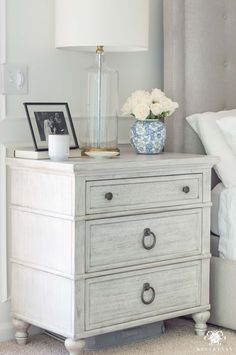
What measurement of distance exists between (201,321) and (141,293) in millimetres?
347

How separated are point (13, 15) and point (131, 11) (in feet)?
1.41

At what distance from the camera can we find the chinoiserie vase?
9.60ft

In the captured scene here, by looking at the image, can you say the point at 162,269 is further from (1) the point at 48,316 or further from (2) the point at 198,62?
(2) the point at 198,62

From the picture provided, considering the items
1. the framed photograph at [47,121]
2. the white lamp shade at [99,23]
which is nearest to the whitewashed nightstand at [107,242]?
the framed photograph at [47,121]

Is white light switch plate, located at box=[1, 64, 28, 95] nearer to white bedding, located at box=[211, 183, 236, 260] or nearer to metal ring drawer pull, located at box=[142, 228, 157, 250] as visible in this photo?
metal ring drawer pull, located at box=[142, 228, 157, 250]

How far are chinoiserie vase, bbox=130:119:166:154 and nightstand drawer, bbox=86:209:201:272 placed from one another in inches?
11.5

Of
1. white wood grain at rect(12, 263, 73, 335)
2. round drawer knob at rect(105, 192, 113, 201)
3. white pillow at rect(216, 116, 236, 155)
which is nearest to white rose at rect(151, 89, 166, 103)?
white pillow at rect(216, 116, 236, 155)

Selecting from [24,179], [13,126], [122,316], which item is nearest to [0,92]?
[13,126]

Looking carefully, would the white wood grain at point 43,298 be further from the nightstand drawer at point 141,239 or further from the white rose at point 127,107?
the white rose at point 127,107

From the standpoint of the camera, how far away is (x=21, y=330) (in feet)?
9.18

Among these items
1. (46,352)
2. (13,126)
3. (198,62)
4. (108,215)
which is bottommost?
(46,352)

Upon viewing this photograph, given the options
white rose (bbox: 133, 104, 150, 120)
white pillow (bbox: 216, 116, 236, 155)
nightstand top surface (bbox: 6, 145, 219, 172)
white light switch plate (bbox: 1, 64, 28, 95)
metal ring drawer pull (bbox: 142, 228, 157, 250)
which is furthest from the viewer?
white pillow (bbox: 216, 116, 236, 155)

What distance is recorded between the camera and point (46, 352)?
2736mm

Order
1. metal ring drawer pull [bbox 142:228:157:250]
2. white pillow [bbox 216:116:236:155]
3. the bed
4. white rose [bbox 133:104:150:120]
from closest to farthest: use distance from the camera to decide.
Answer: metal ring drawer pull [bbox 142:228:157:250], white rose [bbox 133:104:150:120], white pillow [bbox 216:116:236:155], the bed
